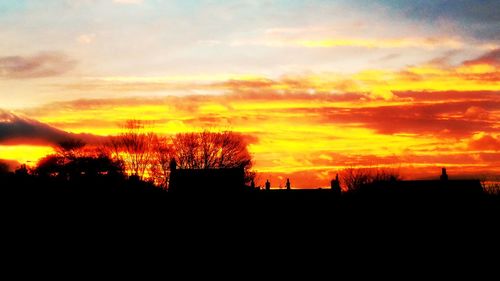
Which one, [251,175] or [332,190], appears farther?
[251,175]

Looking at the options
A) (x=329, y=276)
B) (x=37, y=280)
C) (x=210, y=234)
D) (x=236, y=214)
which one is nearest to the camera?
(x=37, y=280)

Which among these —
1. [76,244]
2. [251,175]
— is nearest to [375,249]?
[76,244]

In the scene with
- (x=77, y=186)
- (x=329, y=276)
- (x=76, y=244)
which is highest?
(x=77, y=186)

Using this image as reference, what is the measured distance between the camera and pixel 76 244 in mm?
26312

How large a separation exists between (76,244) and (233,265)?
330 inches

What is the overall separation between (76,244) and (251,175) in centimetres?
5076

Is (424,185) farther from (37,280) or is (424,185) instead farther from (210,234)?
(37,280)

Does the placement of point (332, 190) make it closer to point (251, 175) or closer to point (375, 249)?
point (251, 175)

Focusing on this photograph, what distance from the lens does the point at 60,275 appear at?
22.6m

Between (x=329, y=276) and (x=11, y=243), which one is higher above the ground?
(x=11, y=243)

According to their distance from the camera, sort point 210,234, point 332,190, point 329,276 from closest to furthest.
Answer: point 329,276 < point 210,234 < point 332,190

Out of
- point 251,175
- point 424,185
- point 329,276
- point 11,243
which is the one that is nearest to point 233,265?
point 329,276

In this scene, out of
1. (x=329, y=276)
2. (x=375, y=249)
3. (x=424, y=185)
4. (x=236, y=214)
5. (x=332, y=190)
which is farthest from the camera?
(x=332, y=190)

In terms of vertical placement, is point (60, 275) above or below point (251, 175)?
below
